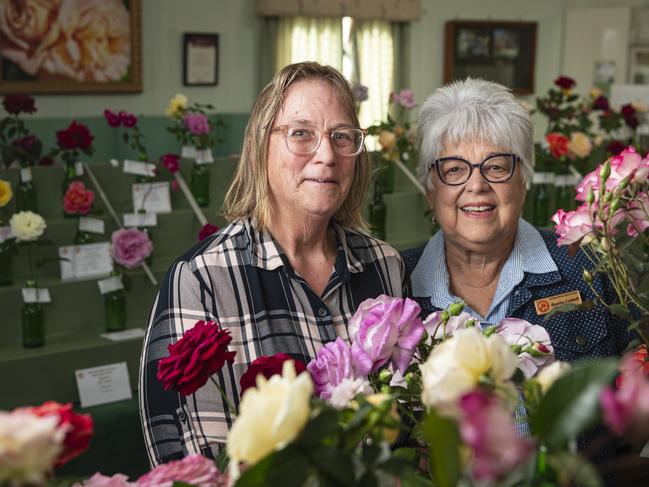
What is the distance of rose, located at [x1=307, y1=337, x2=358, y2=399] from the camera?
811 millimetres

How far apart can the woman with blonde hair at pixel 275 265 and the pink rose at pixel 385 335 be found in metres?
0.48

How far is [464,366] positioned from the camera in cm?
61

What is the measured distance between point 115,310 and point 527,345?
2.47m

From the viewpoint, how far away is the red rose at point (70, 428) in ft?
1.92

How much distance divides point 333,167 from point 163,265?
212cm

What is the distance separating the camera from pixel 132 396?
2.97m

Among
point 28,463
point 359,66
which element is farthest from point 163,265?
point 359,66

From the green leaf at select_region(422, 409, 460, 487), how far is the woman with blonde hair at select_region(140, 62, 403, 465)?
2.52ft

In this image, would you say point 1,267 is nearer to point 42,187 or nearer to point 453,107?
point 42,187

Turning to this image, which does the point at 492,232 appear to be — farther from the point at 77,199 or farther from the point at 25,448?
the point at 77,199

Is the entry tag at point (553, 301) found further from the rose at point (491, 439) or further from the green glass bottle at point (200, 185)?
the green glass bottle at point (200, 185)

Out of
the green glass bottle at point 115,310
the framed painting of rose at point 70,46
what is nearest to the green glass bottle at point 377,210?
the green glass bottle at point 115,310

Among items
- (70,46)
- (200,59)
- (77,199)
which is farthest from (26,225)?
(200,59)

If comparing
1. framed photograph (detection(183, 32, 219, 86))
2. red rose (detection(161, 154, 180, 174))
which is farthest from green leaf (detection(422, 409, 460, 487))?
framed photograph (detection(183, 32, 219, 86))
